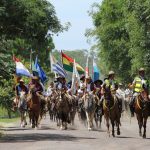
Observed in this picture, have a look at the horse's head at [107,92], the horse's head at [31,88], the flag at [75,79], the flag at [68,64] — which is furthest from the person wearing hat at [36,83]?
the flag at [68,64]

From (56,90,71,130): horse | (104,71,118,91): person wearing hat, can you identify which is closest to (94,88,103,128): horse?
(56,90,71,130): horse

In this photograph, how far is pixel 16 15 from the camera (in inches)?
1083

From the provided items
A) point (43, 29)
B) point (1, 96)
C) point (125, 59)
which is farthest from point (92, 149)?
point (125, 59)

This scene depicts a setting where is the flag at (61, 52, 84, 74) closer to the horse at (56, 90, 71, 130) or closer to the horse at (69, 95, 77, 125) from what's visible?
the horse at (69, 95, 77, 125)

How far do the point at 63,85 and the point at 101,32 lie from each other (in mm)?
45829

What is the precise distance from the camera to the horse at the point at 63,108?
3309 centimetres

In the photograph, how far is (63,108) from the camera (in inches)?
1312

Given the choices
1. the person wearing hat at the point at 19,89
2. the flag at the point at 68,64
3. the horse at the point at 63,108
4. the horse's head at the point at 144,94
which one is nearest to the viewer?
the horse's head at the point at 144,94

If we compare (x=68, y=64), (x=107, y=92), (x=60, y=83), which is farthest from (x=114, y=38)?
(x=107, y=92)

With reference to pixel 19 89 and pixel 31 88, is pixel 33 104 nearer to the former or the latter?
pixel 31 88

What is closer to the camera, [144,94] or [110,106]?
[144,94]

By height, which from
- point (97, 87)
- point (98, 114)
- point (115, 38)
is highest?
point (115, 38)

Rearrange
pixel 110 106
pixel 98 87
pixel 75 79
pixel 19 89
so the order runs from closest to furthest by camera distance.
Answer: pixel 110 106
pixel 98 87
pixel 19 89
pixel 75 79

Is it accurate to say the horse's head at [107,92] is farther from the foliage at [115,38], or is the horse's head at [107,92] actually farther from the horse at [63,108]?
the foliage at [115,38]
